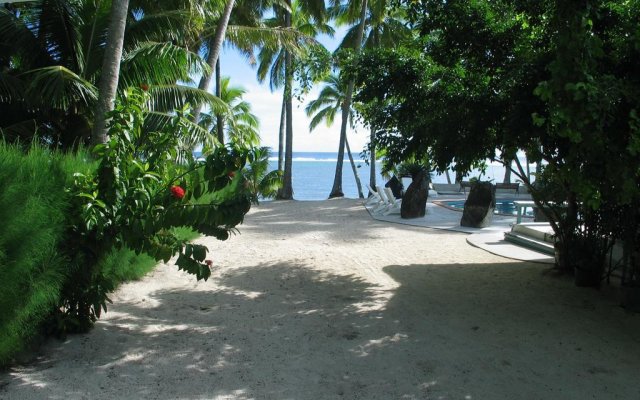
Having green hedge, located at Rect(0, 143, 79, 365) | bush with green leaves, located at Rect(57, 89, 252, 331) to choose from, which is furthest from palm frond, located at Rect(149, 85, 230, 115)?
green hedge, located at Rect(0, 143, 79, 365)

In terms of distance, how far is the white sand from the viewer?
4.04 metres

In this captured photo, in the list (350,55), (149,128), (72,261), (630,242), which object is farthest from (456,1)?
(149,128)

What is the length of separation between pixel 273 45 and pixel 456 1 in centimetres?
1254

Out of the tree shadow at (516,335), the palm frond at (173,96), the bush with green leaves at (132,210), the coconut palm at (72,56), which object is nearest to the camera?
the tree shadow at (516,335)

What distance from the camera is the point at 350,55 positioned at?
7.20 metres

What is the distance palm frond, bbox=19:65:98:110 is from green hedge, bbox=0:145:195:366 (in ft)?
20.9

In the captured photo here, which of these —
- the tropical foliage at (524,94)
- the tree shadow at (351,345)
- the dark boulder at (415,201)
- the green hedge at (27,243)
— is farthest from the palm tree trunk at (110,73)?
the dark boulder at (415,201)

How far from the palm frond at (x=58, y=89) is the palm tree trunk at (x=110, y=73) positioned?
3.04 m

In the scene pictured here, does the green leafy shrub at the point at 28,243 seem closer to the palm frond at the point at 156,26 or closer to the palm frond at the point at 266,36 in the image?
the palm frond at the point at 156,26

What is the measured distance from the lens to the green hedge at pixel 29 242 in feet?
11.9

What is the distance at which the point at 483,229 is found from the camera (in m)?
13.0

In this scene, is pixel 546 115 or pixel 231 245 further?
pixel 231 245

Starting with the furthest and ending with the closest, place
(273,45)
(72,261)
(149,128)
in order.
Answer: (273,45) < (149,128) < (72,261)

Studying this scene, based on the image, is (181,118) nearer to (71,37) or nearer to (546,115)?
(546,115)
